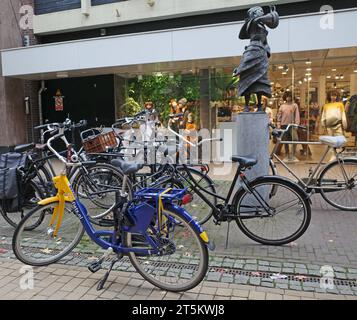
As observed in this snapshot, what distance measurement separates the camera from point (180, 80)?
1218 cm

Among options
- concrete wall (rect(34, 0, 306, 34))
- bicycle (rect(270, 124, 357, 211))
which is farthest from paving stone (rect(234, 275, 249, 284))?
concrete wall (rect(34, 0, 306, 34))

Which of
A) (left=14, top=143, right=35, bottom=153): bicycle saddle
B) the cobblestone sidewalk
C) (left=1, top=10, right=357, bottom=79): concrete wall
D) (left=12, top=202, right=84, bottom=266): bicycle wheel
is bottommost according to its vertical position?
the cobblestone sidewalk

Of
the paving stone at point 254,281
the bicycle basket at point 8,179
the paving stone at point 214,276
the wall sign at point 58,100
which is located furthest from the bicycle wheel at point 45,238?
the wall sign at point 58,100

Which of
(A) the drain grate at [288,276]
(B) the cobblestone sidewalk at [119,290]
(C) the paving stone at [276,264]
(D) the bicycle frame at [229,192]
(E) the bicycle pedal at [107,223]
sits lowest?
(A) the drain grate at [288,276]

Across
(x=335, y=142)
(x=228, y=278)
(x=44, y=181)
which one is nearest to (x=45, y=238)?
(x=44, y=181)

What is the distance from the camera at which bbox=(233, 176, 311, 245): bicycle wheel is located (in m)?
4.37

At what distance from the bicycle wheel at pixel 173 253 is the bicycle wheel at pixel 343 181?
9.69 feet

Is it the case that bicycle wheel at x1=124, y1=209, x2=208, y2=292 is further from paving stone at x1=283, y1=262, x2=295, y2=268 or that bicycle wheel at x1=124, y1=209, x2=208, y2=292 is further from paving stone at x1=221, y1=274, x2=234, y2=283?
paving stone at x1=283, y1=262, x2=295, y2=268

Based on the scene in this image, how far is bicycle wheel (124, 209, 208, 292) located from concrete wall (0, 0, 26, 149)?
11.1 m

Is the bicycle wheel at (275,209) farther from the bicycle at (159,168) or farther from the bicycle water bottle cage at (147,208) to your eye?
the bicycle water bottle cage at (147,208)

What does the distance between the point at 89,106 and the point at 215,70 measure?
4.65 m

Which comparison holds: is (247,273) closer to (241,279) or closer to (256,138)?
(241,279)

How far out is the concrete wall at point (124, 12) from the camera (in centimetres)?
1076
